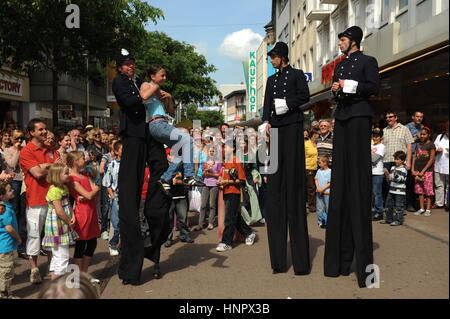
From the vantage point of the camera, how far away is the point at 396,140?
9.72 m

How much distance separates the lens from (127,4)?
15891 mm

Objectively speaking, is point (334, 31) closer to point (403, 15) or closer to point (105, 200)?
point (403, 15)

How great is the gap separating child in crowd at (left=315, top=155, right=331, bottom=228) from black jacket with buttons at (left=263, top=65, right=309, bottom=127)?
3.84 m

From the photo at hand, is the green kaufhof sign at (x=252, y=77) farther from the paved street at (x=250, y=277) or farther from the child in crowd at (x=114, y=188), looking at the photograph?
the paved street at (x=250, y=277)

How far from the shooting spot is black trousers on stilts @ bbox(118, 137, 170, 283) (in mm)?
4809

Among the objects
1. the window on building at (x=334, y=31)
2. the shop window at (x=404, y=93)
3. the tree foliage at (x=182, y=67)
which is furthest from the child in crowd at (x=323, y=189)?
the tree foliage at (x=182, y=67)

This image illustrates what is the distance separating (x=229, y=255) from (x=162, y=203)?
1473mm

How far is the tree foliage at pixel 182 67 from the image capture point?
129 feet

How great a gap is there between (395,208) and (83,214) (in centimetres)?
551

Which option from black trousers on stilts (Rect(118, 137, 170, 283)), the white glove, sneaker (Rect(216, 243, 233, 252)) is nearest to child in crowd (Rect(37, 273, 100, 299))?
black trousers on stilts (Rect(118, 137, 170, 283))

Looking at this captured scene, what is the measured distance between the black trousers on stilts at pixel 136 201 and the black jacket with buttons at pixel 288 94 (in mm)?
1199
